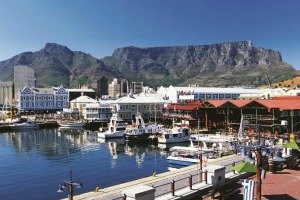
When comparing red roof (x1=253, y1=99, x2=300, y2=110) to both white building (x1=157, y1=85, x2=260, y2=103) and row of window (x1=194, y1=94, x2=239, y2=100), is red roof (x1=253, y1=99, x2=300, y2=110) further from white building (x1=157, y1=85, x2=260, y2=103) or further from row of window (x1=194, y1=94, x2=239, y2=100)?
row of window (x1=194, y1=94, x2=239, y2=100)

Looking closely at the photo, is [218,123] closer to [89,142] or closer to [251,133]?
[251,133]

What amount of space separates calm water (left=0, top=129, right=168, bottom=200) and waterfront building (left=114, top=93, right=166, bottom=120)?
44.2 metres

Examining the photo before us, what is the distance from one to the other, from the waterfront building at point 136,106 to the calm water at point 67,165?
4422 cm

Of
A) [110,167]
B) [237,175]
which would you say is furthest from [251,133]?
[237,175]

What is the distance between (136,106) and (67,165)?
82.0m

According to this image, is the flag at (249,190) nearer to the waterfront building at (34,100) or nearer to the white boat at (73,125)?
the white boat at (73,125)

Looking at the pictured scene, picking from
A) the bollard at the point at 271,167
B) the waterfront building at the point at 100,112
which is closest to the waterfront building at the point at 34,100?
the waterfront building at the point at 100,112

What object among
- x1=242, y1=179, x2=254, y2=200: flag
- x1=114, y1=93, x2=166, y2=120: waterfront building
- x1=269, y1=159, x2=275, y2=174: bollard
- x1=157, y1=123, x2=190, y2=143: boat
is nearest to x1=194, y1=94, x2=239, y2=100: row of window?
x1=114, y1=93, x2=166, y2=120: waterfront building

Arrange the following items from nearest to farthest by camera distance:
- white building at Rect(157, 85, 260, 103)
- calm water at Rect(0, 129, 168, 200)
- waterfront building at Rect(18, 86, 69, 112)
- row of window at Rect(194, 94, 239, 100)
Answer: calm water at Rect(0, 129, 168, 200), white building at Rect(157, 85, 260, 103), row of window at Rect(194, 94, 239, 100), waterfront building at Rect(18, 86, 69, 112)

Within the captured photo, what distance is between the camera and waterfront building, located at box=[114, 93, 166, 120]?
142 meters

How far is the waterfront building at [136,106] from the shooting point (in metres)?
142

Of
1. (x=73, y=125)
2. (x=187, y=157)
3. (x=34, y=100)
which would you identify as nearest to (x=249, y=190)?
(x=187, y=157)

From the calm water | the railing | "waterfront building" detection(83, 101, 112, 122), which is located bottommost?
the calm water

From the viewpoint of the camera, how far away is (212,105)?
100625 millimetres
